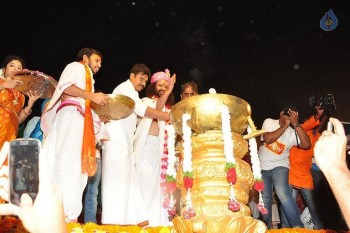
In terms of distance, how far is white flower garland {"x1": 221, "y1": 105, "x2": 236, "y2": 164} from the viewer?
3.57 m

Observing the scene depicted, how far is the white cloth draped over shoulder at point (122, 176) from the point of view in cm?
482

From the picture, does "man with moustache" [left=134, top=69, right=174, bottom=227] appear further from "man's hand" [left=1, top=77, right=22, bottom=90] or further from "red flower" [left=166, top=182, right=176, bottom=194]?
"man's hand" [left=1, top=77, right=22, bottom=90]

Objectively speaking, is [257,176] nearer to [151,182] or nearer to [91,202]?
[151,182]

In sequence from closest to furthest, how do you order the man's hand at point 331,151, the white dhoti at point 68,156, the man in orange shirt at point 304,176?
1. the man's hand at point 331,151
2. the white dhoti at point 68,156
3. the man in orange shirt at point 304,176

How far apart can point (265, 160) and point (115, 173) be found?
2067mm

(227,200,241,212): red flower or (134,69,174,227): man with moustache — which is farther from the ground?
(134,69,174,227): man with moustache

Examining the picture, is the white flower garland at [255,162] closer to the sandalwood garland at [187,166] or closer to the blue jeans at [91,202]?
the sandalwood garland at [187,166]

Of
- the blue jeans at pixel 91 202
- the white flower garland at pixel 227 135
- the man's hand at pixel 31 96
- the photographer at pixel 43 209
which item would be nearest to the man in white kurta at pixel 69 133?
the man's hand at pixel 31 96

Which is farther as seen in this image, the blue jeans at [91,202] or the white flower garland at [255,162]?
the blue jeans at [91,202]

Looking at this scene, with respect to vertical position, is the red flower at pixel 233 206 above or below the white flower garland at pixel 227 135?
below

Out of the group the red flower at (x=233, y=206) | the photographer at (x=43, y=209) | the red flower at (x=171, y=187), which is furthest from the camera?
the red flower at (x=171, y=187)

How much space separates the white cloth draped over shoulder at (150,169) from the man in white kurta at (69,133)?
65 centimetres

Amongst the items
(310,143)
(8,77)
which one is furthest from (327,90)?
(8,77)

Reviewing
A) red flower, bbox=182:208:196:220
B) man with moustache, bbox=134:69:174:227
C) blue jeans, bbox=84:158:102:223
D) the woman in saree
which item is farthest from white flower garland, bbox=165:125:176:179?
the woman in saree
